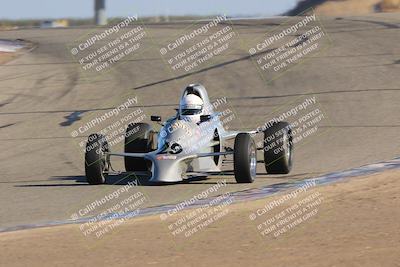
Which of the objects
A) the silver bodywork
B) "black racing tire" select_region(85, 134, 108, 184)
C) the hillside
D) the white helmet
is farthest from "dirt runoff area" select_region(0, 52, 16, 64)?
the hillside

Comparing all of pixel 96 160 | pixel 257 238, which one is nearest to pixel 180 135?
pixel 96 160

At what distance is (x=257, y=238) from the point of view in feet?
37.9

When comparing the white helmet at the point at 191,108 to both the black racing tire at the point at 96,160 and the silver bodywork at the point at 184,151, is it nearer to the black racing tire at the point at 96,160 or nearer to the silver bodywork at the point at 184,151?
the silver bodywork at the point at 184,151

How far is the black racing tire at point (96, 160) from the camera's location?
15719 mm

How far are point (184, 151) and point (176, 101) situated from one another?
10.6 metres

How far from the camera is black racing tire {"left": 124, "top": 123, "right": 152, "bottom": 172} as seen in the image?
16.8m

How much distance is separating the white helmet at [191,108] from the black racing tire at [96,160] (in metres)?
1.37

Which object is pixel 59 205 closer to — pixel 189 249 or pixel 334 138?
pixel 189 249

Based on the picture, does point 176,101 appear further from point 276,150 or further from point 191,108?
point 276,150

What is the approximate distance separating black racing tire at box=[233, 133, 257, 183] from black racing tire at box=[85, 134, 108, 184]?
6.85 feet

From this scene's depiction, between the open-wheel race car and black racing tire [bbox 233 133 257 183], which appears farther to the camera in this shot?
the open-wheel race car

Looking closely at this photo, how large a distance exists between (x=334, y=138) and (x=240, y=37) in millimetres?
16816

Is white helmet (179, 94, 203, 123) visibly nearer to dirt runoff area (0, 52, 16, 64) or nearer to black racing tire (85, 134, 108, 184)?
black racing tire (85, 134, 108, 184)

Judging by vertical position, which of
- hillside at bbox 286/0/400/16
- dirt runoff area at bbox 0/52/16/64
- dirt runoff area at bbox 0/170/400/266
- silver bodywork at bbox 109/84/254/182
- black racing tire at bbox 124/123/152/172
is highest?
hillside at bbox 286/0/400/16
